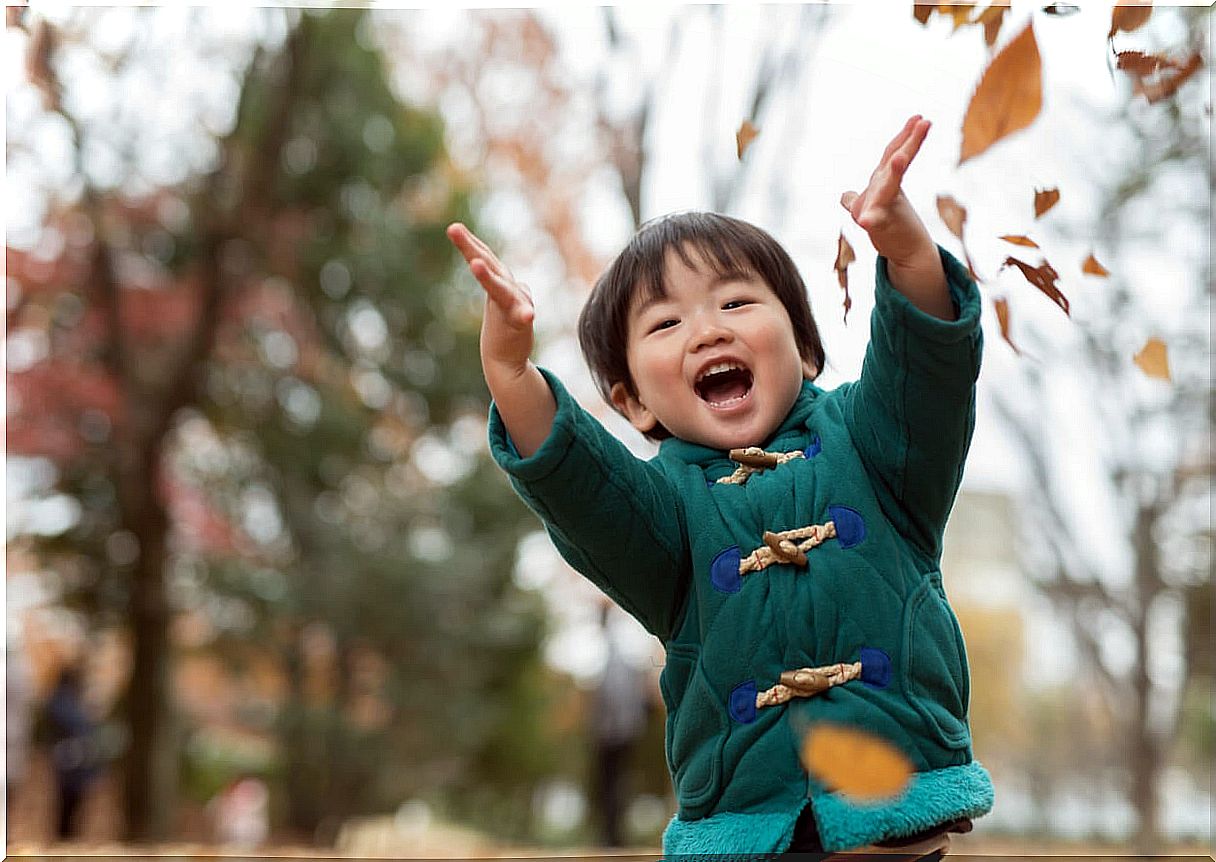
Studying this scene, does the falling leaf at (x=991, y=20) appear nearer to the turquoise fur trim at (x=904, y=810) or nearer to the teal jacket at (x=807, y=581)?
the teal jacket at (x=807, y=581)

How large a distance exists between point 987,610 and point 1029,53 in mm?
14605

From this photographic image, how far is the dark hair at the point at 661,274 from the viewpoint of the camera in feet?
4.26

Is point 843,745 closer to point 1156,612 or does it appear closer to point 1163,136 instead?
point 1163,136

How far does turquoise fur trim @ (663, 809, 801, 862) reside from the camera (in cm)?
106

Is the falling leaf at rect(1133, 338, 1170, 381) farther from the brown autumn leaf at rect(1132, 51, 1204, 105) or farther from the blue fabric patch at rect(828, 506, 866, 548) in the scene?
the blue fabric patch at rect(828, 506, 866, 548)

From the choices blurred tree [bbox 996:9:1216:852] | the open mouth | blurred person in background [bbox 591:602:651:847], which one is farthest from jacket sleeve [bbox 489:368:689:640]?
blurred person in background [bbox 591:602:651:847]

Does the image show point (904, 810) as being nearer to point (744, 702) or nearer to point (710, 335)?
point (744, 702)

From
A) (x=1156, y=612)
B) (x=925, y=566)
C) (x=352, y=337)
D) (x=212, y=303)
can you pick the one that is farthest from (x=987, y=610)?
(x=925, y=566)

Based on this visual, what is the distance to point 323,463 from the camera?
30.8ft

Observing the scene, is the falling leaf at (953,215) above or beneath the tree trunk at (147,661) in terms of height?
above

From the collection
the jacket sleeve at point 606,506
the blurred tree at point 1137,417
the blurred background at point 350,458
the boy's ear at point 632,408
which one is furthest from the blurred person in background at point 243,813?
the jacket sleeve at point 606,506

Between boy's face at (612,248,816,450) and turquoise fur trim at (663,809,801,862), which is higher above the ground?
boy's face at (612,248,816,450)

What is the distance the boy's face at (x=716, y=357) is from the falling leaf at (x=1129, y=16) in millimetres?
428

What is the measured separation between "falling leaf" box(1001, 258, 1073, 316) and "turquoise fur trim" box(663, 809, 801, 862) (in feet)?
1.74
